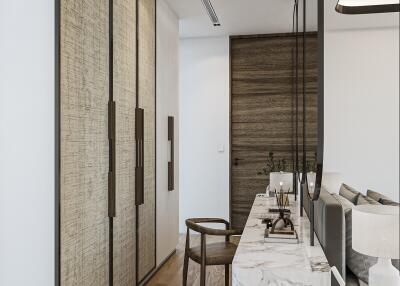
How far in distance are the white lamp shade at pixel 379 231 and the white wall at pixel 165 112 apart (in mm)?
2615

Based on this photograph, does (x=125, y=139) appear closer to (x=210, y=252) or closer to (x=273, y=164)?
(x=210, y=252)

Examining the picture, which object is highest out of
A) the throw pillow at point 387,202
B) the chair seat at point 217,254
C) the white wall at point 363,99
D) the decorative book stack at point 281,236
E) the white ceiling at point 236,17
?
the white ceiling at point 236,17

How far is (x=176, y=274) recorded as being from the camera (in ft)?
12.5

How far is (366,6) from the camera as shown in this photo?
1.49 metres

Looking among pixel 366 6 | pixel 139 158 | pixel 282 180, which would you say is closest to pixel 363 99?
pixel 366 6

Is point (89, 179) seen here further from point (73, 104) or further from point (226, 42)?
point (226, 42)

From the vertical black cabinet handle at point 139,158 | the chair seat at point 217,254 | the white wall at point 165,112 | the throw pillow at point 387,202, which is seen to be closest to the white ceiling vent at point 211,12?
the white wall at point 165,112

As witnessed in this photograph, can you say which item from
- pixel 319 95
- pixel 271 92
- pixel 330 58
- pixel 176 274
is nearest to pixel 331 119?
pixel 319 95

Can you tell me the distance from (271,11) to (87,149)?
112 inches

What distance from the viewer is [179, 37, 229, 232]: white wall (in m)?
5.50

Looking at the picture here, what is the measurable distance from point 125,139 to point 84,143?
652 millimetres

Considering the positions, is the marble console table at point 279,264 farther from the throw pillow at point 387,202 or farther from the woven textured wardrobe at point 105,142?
the woven textured wardrobe at point 105,142

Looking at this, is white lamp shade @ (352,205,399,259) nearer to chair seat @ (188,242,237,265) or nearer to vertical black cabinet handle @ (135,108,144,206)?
chair seat @ (188,242,237,265)

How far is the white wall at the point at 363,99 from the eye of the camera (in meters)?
1.24
